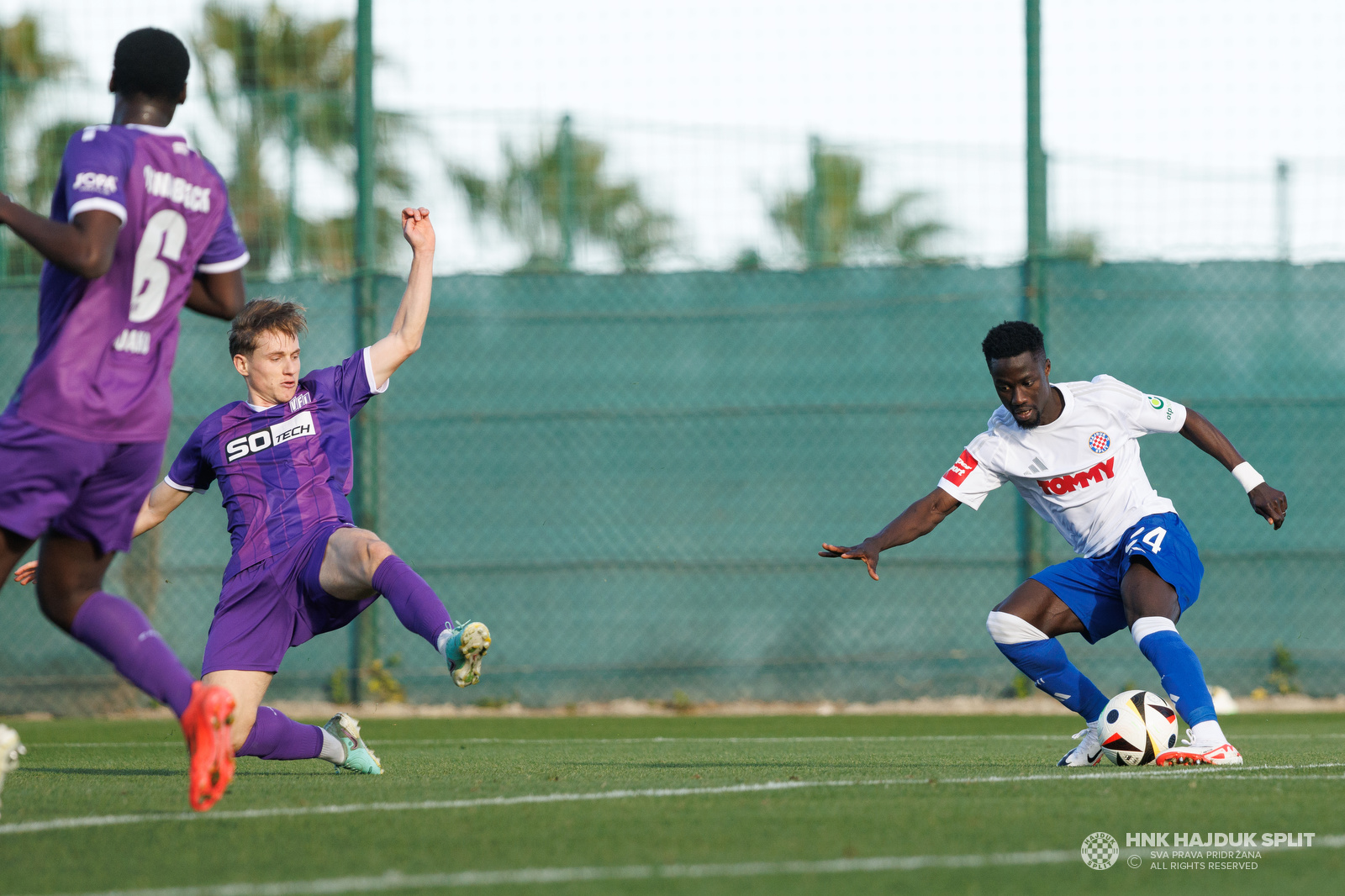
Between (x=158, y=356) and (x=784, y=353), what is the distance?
626cm

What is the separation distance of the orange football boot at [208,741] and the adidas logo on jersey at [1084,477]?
3389 mm

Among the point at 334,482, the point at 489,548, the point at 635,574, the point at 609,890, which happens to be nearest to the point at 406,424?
the point at 489,548

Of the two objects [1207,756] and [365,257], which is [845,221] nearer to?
[365,257]

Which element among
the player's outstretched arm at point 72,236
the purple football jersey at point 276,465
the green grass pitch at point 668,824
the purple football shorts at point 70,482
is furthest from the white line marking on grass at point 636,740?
the player's outstretched arm at point 72,236

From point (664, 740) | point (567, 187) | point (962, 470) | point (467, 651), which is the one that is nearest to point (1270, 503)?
point (962, 470)

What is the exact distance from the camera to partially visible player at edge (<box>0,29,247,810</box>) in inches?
134

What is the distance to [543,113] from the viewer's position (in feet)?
30.8

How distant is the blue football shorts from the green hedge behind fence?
12.1ft

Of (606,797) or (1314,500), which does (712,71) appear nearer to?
(1314,500)

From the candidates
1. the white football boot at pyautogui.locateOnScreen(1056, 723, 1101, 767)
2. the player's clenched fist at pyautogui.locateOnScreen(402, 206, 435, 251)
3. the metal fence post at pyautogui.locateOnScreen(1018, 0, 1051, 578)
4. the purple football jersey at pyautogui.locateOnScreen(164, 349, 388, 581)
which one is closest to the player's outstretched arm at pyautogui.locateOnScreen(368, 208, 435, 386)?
the player's clenched fist at pyautogui.locateOnScreen(402, 206, 435, 251)

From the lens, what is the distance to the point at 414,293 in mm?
4871

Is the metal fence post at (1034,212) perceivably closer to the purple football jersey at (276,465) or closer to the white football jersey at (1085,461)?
the white football jersey at (1085,461)

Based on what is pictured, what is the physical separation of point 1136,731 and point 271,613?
124 inches

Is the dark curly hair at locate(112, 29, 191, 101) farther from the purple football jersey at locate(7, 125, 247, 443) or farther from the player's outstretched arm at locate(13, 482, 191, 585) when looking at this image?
the player's outstretched arm at locate(13, 482, 191, 585)
